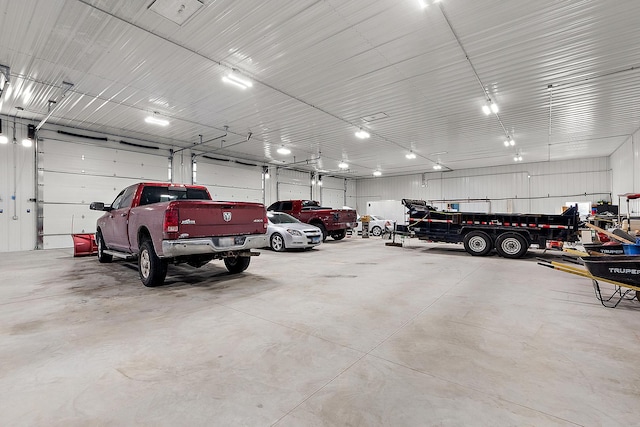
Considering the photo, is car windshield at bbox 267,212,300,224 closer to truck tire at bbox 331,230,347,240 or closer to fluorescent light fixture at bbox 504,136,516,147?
truck tire at bbox 331,230,347,240

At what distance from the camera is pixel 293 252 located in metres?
10.3

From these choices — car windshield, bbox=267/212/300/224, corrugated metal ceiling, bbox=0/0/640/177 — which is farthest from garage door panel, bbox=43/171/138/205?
car windshield, bbox=267/212/300/224

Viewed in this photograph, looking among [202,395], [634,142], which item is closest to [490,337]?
[202,395]

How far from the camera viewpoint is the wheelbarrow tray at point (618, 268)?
3689 mm

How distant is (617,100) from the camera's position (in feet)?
29.6

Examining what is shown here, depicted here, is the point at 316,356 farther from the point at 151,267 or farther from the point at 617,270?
the point at 617,270

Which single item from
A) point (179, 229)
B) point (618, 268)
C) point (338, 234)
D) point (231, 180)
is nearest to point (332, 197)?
point (231, 180)

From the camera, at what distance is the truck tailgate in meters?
4.58

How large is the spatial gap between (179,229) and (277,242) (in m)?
6.05

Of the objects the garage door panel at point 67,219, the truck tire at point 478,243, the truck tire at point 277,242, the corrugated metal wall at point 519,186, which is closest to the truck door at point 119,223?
the truck tire at point 277,242

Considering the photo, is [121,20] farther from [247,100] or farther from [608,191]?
[608,191]

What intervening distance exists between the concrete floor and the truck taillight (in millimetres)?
1090

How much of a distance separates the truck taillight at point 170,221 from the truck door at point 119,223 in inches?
78.2

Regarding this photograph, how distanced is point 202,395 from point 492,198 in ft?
76.7
